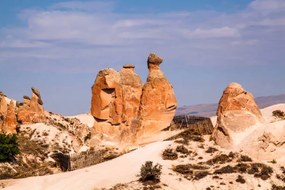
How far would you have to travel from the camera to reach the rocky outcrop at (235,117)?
38.7 metres

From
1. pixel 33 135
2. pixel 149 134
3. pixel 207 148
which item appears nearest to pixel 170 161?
pixel 207 148

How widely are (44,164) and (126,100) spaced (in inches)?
464

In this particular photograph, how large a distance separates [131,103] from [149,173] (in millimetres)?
24852

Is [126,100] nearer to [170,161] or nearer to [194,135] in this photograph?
[194,135]

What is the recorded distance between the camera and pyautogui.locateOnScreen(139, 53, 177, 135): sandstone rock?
54.6 meters

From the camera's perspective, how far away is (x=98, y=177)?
34.7 meters

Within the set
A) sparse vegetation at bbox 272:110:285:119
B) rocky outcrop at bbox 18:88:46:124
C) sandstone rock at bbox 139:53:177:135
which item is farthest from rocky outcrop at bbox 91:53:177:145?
sparse vegetation at bbox 272:110:285:119

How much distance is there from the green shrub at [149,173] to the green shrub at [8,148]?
63.3ft

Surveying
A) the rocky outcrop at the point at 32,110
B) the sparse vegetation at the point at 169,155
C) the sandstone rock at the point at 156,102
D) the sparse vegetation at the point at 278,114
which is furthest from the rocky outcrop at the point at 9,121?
the sparse vegetation at the point at 278,114

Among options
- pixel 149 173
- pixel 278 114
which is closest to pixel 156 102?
pixel 278 114

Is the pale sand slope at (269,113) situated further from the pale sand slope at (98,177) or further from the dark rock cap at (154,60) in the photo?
the dark rock cap at (154,60)

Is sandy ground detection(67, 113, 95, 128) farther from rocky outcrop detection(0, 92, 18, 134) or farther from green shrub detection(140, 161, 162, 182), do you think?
green shrub detection(140, 161, 162, 182)

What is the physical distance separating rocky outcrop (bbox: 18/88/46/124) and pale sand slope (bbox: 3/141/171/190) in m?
24.6

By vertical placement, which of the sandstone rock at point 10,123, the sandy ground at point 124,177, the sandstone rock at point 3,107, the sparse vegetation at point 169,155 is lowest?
the sandy ground at point 124,177
